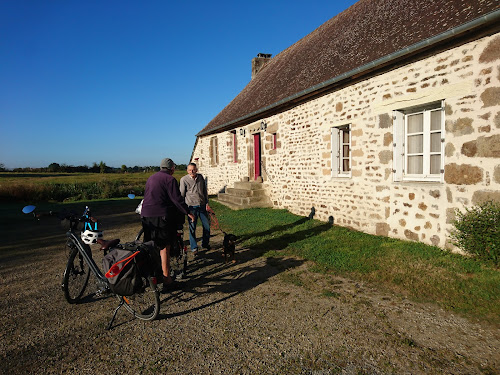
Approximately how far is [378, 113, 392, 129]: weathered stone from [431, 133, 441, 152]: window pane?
846 mm

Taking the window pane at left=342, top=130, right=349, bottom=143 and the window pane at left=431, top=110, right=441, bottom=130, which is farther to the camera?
the window pane at left=342, top=130, right=349, bottom=143

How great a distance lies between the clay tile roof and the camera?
5.44 meters

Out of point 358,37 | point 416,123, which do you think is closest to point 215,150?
point 358,37

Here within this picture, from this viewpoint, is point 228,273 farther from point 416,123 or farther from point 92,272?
point 416,123

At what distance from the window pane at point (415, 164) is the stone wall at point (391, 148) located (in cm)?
34

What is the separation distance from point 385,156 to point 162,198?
472 cm

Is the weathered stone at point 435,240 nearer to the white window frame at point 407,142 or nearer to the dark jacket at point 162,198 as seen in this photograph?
the white window frame at point 407,142

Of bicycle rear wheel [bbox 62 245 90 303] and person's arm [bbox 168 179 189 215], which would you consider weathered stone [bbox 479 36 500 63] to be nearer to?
person's arm [bbox 168 179 189 215]

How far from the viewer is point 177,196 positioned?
3.95m

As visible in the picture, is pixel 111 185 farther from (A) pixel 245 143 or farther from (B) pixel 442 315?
(B) pixel 442 315

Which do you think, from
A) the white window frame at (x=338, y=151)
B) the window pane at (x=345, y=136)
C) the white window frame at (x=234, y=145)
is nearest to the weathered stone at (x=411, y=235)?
the white window frame at (x=338, y=151)

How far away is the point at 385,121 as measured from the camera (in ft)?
20.5

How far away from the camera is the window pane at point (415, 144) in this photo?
582 centimetres

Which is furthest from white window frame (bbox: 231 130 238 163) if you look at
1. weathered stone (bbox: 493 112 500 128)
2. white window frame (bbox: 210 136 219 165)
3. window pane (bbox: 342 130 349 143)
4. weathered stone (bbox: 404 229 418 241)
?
weathered stone (bbox: 493 112 500 128)
